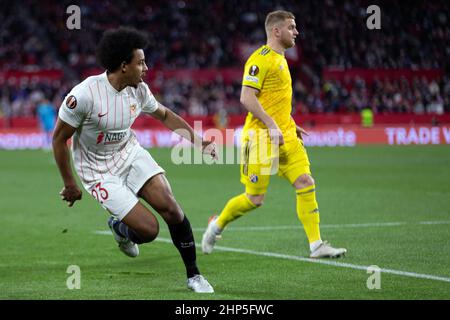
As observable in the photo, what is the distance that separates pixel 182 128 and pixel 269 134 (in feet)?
5.24

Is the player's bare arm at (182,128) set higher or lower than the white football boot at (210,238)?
higher

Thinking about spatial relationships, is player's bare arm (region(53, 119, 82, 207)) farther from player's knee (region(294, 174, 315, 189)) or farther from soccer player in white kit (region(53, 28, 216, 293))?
player's knee (region(294, 174, 315, 189))

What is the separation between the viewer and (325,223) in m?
12.0

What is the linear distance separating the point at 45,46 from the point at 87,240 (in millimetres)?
32722

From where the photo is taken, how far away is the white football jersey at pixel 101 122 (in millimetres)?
7152

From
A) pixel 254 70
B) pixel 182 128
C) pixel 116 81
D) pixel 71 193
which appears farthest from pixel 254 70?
pixel 71 193

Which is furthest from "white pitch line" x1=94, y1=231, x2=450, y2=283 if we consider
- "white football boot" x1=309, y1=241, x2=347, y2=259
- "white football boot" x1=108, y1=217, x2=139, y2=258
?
"white football boot" x1=108, y1=217, x2=139, y2=258

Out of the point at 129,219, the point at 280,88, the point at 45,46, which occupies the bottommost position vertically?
the point at 129,219

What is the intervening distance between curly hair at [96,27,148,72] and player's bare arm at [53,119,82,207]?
0.62 metres

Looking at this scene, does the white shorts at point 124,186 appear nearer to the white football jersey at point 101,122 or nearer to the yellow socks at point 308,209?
the white football jersey at point 101,122

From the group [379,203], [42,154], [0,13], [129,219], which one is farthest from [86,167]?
[0,13]

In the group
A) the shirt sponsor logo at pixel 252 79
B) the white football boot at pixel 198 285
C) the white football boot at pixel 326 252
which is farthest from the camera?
the shirt sponsor logo at pixel 252 79

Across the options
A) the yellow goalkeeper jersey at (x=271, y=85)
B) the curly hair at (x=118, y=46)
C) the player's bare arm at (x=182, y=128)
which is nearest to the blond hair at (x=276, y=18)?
the yellow goalkeeper jersey at (x=271, y=85)
